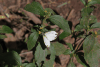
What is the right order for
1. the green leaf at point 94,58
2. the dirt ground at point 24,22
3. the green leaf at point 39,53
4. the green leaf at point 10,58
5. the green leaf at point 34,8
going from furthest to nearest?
the dirt ground at point 24,22
the green leaf at point 94,58
the green leaf at point 39,53
the green leaf at point 10,58
the green leaf at point 34,8

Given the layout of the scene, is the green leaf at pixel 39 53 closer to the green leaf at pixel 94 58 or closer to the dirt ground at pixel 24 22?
the dirt ground at pixel 24 22

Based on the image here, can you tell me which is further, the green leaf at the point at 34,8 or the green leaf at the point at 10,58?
the green leaf at the point at 10,58

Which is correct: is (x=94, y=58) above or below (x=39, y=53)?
below

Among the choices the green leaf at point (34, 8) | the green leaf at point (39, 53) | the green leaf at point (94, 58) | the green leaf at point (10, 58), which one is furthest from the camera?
the green leaf at point (94, 58)

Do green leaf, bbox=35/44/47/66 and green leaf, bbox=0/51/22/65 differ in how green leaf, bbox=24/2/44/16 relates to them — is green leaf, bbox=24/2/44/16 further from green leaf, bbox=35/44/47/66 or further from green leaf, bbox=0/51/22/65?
green leaf, bbox=0/51/22/65

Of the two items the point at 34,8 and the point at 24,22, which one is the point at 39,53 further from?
the point at 24,22

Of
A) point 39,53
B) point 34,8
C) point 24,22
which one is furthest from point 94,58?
point 24,22

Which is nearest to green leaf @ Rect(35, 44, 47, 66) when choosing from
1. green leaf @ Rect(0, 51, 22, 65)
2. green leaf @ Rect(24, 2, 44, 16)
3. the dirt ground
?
green leaf @ Rect(0, 51, 22, 65)

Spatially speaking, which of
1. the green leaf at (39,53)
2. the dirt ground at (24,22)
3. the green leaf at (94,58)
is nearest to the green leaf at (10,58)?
the green leaf at (39,53)

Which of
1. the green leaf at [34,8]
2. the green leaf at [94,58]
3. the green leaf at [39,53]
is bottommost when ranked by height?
the green leaf at [94,58]
